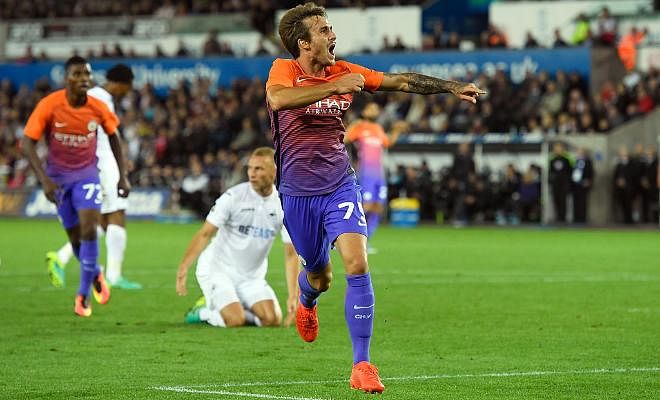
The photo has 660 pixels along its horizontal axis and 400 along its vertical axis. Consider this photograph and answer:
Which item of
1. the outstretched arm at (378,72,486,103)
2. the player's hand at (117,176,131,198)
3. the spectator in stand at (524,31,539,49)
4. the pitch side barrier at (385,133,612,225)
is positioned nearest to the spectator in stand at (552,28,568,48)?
the spectator in stand at (524,31,539,49)

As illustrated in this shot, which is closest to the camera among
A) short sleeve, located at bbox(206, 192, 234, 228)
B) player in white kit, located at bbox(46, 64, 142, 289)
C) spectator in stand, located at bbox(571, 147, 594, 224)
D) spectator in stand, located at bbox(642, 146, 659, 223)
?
short sleeve, located at bbox(206, 192, 234, 228)

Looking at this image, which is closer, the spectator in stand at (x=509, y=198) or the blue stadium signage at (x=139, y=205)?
the spectator in stand at (x=509, y=198)

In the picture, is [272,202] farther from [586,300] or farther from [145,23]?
[145,23]

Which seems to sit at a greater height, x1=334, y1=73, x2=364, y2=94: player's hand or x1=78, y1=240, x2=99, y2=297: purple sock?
x1=334, y1=73, x2=364, y2=94: player's hand

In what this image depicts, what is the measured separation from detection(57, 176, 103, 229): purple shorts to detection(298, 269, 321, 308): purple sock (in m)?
4.52

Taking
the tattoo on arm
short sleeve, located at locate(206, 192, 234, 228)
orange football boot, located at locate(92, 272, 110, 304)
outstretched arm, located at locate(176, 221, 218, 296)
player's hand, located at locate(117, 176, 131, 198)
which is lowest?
orange football boot, located at locate(92, 272, 110, 304)

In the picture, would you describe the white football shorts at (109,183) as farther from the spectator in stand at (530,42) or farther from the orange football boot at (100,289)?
the spectator in stand at (530,42)

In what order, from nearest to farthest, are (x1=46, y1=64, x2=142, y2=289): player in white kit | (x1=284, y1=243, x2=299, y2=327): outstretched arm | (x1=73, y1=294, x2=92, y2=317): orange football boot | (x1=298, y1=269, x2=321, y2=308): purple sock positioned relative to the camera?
1. (x1=298, y1=269, x2=321, y2=308): purple sock
2. (x1=284, y1=243, x2=299, y2=327): outstretched arm
3. (x1=73, y1=294, x2=92, y2=317): orange football boot
4. (x1=46, y1=64, x2=142, y2=289): player in white kit

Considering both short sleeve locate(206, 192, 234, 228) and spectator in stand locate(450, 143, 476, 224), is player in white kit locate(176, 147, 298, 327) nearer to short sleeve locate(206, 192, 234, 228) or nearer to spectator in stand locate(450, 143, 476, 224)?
short sleeve locate(206, 192, 234, 228)

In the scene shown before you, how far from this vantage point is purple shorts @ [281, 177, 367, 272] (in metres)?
8.59

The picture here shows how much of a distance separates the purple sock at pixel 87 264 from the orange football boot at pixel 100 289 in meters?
0.53

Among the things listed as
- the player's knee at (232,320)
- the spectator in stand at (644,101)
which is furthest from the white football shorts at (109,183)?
the spectator in stand at (644,101)

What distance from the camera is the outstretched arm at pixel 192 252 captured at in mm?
11211

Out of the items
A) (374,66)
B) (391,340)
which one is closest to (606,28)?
(374,66)
